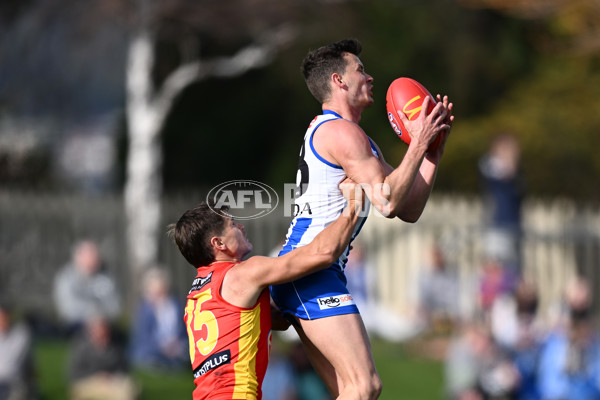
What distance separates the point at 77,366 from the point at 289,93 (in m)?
12.9

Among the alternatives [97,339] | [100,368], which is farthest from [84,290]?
[100,368]

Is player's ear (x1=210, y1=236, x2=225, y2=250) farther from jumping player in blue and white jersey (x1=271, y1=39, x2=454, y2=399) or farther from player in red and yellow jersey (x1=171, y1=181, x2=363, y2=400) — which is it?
jumping player in blue and white jersey (x1=271, y1=39, x2=454, y2=399)

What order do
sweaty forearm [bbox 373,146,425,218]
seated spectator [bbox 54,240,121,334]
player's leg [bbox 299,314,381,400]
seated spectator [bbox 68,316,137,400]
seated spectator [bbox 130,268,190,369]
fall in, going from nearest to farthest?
sweaty forearm [bbox 373,146,425,218], player's leg [bbox 299,314,381,400], seated spectator [bbox 68,316,137,400], seated spectator [bbox 130,268,190,369], seated spectator [bbox 54,240,121,334]

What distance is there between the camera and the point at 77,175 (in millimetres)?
24703

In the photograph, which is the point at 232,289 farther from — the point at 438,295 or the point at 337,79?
the point at 438,295

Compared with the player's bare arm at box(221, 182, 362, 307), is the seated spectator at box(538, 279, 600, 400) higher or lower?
lower

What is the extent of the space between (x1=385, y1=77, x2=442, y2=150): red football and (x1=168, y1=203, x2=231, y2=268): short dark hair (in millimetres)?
1067

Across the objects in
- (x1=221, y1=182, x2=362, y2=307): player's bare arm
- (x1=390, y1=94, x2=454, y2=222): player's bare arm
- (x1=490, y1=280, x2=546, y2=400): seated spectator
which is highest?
(x1=390, y1=94, x2=454, y2=222): player's bare arm

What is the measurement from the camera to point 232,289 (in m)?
5.53

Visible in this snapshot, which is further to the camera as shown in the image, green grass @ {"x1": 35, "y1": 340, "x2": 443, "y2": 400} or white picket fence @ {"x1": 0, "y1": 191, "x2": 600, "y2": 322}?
white picket fence @ {"x1": 0, "y1": 191, "x2": 600, "y2": 322}

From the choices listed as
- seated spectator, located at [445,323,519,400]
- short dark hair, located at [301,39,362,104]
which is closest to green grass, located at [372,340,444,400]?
seated spectator, located at [445,323,519,400]

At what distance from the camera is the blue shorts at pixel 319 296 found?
5.55 meters

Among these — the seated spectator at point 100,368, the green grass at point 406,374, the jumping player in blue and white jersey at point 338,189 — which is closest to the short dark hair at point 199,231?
the jumping player in blue and white jersey at point 338,189

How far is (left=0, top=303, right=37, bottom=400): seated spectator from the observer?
11.4 meters
